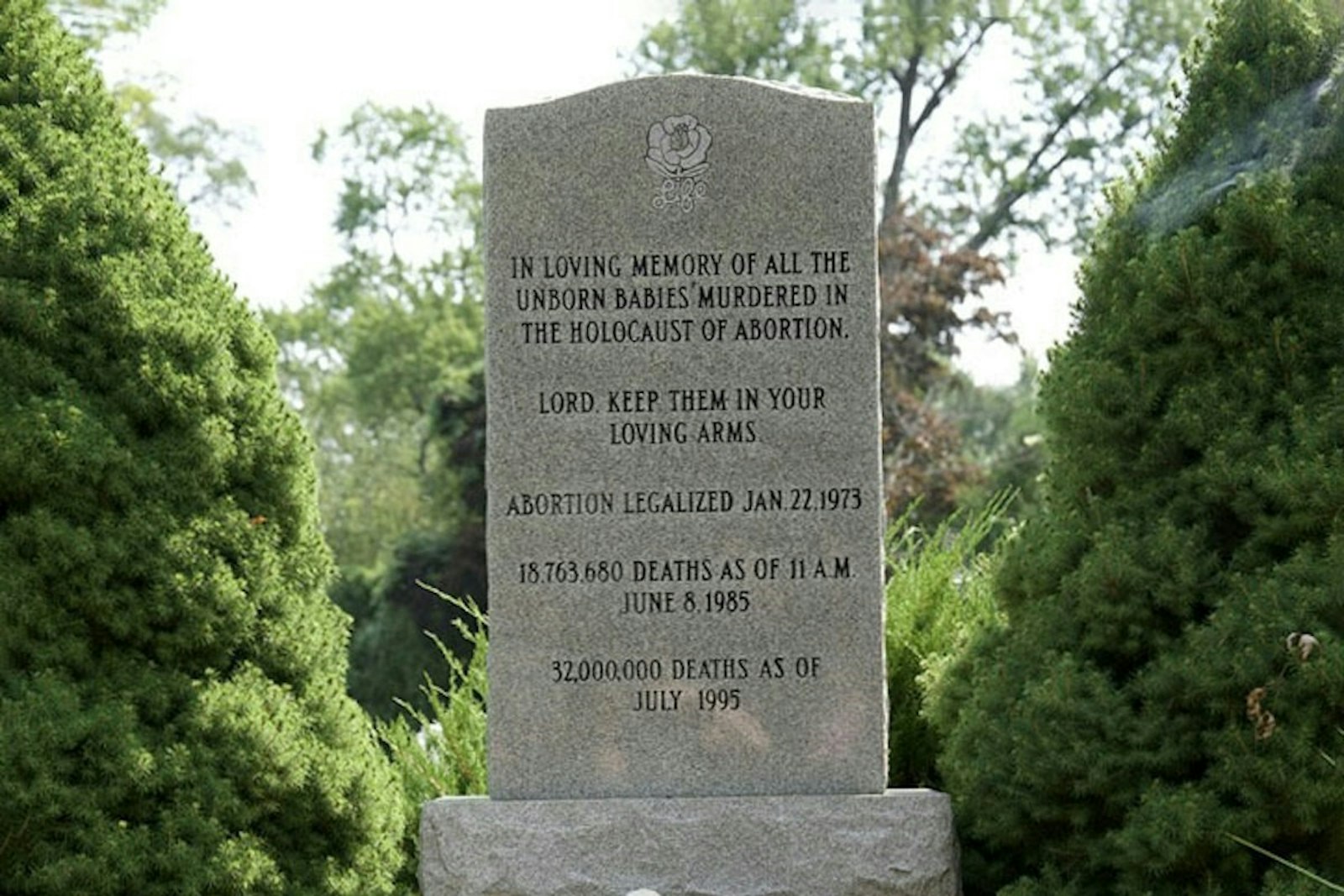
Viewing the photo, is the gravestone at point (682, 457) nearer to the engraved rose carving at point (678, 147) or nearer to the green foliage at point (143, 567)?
the engraved rose carving at point (678, 147)

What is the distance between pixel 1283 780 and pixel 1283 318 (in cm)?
147

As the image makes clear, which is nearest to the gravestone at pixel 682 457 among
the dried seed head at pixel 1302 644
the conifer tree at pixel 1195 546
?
the conifer tree at pixel 1195 546

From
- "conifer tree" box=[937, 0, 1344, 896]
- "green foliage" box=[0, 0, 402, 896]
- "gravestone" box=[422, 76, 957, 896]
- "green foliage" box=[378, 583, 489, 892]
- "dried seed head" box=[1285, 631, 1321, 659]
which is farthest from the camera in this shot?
"green foliage" box=[378, 583, 489, 892]

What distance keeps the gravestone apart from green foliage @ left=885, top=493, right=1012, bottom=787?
85 centimetres

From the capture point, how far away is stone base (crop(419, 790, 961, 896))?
19.8ft

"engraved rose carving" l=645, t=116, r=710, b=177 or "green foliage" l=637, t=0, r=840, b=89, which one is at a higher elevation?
"green foliage" l=637, t=0, r=840, b=89

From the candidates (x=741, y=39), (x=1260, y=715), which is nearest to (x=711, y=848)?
(x=1260, y=715)

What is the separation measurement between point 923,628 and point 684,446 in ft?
6.31

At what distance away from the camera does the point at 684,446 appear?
6305 millimetres

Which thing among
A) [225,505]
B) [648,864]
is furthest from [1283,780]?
[225,505]

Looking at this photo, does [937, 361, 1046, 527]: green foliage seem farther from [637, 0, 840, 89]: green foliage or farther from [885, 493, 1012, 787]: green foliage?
[885, 493, 1012, 787]: green foliage

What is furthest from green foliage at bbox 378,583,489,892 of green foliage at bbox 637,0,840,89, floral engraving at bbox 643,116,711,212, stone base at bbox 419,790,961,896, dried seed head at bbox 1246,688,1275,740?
green foliage at bbox 637,0,840,89

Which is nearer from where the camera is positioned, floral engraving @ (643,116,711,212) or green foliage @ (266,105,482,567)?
floral engraving @ (643,116,711,212)

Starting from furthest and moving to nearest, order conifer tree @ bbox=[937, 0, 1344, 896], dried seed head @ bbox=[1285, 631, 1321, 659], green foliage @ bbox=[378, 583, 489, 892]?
green foliage @ bbox=[378, 583, 489, 892] → conifer tree @ bbox=[937, 0, 1344, 896] → dried seed head @ bbox=[1285, 631, 1321, 659]
